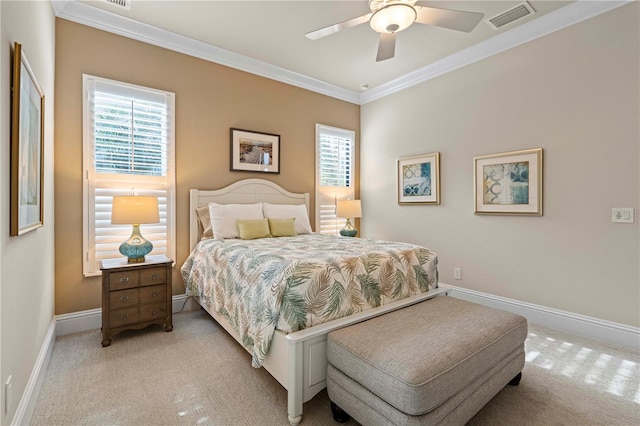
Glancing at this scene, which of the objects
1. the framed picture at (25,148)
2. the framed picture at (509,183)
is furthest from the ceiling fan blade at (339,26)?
the framed picture at (509,183)

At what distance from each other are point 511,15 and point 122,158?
3988mm

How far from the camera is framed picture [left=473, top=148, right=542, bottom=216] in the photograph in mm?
3137

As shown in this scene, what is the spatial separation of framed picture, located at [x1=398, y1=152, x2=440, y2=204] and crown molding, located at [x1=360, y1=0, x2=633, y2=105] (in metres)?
1.06

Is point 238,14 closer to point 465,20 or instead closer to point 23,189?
point 465,20

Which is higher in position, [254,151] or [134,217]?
[254,151]

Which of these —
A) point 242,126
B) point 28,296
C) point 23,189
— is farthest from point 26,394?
point 242,126

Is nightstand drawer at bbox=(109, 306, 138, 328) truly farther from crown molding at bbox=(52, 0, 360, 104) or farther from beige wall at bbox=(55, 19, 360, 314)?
crown molding at bbox=(52, 0, 360, 104)

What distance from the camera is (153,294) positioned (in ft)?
9.25

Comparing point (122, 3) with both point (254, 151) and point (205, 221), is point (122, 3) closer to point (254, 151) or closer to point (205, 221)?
point (254, 151)

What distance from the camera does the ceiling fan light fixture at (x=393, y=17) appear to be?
7.09 feet

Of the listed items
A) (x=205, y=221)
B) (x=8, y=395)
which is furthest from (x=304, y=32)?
(x=8, y=395)

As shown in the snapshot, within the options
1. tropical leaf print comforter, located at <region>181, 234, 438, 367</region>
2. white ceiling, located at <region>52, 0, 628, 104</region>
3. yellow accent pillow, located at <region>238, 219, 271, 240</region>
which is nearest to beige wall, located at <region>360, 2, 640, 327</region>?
white ceiling, located at <region>52, 0, 628, 104</region>

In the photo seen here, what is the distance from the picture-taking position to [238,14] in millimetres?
2965

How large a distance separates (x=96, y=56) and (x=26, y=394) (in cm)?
285
